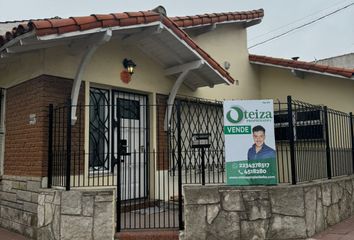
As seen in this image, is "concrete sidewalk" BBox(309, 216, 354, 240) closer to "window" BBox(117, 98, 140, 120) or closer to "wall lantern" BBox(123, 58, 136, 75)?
"window" BBox(117, 98, 140, 120)

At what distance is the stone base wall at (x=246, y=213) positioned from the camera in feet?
19.1

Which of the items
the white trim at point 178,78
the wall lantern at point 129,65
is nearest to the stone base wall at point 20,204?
the wall lantern at point 129,65

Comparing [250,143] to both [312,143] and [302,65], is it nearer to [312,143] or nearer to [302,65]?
[312,143]

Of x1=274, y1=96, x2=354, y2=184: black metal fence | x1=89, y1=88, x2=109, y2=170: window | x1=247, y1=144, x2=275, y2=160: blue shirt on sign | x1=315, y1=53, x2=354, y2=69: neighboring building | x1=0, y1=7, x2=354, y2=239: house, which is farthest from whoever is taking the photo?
x1=315, y1=53, x2=354, y2=69: neighboring building

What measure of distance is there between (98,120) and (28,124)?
132 centimetres

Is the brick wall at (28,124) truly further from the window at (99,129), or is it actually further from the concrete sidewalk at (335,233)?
the concrete sidewalk at (335,233)

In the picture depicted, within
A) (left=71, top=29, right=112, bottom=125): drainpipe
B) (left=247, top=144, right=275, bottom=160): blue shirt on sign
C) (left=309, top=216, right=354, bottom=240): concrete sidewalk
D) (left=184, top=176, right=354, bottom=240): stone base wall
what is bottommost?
(left=309, top=216, right=354, bottom=240): concrete sidewalk

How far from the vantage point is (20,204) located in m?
6.79

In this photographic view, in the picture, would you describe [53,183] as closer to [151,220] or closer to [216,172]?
[151,220]

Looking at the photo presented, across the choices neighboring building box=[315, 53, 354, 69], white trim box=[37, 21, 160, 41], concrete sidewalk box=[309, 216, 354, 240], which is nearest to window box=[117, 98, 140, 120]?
white trim box=[37, 21, 160, 41]

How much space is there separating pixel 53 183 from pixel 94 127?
4.68ft

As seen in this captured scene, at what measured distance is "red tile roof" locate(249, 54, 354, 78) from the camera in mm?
9500

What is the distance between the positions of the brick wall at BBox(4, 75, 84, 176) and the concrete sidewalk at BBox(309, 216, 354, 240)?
489 centimetres

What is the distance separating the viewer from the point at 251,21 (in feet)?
39.3
